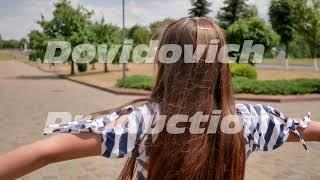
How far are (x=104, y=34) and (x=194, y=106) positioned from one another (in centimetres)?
3230

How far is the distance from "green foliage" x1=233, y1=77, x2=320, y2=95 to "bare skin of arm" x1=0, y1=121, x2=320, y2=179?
52.3 feet

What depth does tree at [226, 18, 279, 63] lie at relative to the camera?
39156 mm

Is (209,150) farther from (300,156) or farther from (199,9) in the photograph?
(199,9)

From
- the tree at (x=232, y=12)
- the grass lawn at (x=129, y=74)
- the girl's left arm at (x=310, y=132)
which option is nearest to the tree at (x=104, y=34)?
the grass lawn at (x=129, y=74)

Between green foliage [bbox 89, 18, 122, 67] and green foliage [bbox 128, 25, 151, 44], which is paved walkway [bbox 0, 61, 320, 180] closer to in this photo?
green foliage [bbox 89, 18, 122, 67]

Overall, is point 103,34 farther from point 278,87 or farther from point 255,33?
point 278,87

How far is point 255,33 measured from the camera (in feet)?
130

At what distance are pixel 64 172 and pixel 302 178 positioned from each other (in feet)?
10.5

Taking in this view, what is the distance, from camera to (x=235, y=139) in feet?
4.94

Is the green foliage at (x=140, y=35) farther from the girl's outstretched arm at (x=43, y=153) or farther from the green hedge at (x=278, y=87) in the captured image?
the girl's outstretched arm at (x=43, y=153)

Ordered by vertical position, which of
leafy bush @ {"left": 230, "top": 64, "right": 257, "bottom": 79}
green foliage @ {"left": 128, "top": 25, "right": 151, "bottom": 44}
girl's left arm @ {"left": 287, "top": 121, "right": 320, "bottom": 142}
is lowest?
Result: leafy bush @ {"left": 230, "top": 64, "right": 257, "bottom": 79}

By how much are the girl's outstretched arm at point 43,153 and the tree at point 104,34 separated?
101ft

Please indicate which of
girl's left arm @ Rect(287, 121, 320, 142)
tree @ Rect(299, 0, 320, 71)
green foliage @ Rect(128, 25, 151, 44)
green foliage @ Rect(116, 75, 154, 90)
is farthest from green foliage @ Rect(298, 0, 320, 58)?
green foliage @ Rect(128, 25, 151, 44)

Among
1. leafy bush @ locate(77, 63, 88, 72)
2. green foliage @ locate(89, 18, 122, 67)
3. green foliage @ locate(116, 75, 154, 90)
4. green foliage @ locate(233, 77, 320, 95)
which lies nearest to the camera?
green foliage @ locate(233, 77, 320, 95)
